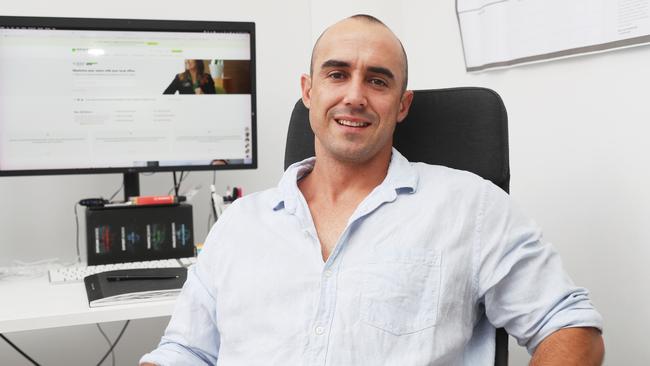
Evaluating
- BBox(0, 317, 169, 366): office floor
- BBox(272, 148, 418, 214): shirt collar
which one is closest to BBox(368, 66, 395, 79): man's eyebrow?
BBox(272, 148, 418, 214): shirt collar

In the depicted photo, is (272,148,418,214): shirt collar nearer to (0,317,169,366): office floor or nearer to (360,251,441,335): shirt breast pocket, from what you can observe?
(360,251,441,335): shirt breast pocket

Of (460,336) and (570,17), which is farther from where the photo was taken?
(570,17)

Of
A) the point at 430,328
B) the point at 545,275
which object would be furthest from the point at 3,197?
the point at 545,275

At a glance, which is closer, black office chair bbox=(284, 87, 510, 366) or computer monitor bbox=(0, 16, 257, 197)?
black office chair bbox=(284, 87, 510, 366)

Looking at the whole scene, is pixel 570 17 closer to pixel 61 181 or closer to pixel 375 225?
pixel 375 225

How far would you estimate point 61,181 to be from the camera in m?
2.08

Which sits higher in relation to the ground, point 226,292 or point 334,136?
point 334,136

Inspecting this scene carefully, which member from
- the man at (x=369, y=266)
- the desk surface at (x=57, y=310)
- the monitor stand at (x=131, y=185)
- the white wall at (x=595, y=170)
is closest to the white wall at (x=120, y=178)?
the monitor stand at (x=131, y=185)

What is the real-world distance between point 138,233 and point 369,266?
0.91 m

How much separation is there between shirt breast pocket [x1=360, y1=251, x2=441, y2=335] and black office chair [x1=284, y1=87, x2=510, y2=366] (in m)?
0.15

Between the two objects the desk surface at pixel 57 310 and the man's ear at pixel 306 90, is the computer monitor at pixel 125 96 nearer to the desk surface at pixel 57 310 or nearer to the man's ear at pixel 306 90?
the desk surface at pixel 57 310

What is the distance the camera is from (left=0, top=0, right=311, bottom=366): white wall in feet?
6.73

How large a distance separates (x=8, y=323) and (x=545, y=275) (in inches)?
39.7

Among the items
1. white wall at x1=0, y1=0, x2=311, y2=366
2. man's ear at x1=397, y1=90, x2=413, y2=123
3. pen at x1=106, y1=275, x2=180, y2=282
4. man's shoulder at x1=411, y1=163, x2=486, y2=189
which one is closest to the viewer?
man's shoulder at x1=411, y1=163, x2=486, y2=189
